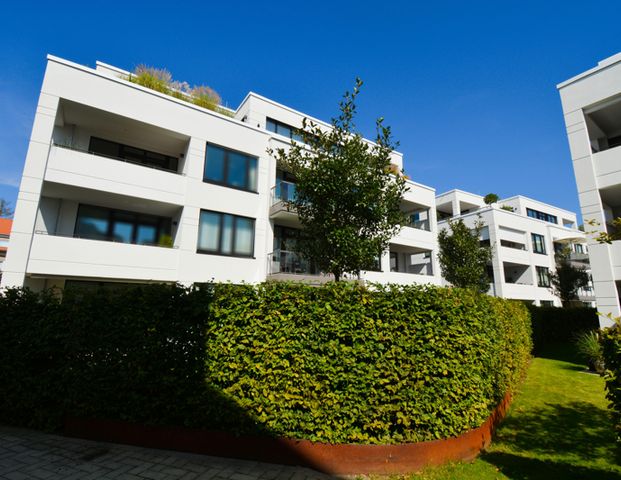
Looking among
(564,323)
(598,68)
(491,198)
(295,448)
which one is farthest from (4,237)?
(491,198)

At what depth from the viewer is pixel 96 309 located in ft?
19.4

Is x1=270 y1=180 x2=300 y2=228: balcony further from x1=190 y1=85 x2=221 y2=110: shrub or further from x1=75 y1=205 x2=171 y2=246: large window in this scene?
x1=190 y1=85 x2=221 y2=110: shrub

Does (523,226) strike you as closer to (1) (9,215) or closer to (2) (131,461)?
(2) (131,461)

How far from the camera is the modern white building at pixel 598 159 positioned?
12.0 m

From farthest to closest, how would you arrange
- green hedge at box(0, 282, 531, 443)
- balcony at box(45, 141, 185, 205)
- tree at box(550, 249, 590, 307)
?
1. tree at box(550, 249, 590, 307)
2. balcony at box(45, 141, 185, 205)
3. green hedge at box(0, 282, 531, 443)

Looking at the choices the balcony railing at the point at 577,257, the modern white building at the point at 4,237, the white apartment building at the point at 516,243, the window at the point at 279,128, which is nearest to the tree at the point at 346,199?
the window at the point at 279,128

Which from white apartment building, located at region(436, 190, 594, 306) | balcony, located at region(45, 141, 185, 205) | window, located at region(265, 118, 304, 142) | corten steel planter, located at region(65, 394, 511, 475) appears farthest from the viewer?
white apartment building, located at region(436, 190, 594, 306)

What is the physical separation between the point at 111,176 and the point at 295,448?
41.5 ft

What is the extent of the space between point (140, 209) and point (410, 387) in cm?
1410

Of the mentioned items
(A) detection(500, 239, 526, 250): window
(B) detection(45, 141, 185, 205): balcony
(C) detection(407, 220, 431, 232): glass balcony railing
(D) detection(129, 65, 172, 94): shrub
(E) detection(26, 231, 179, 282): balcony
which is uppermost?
(D) detection(129, 65, 172, 94): shrub

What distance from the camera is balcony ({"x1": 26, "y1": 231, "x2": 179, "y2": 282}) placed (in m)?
11.3

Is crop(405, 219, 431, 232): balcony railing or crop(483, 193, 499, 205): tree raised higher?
crop(483, 193, 499, 205): tree

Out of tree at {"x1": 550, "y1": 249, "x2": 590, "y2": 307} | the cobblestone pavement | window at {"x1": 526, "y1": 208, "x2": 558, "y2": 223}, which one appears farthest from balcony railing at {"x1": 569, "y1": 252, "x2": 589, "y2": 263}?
the cobblestone pavement

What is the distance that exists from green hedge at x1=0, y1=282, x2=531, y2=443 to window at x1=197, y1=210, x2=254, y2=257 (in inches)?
336
